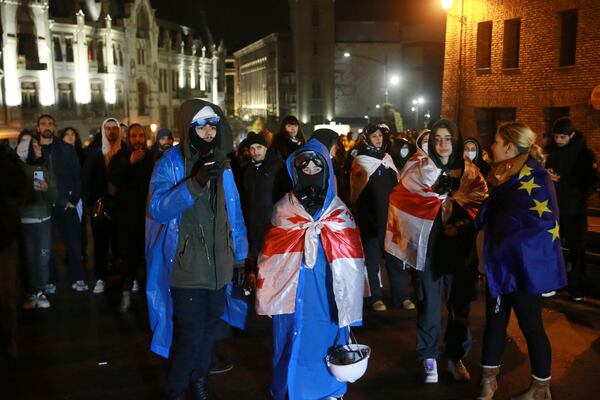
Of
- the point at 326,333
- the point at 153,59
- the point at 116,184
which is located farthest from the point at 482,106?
the point at 153,59

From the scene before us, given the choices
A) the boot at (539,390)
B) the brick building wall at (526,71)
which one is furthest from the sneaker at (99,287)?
the brick building wall at (526,71)

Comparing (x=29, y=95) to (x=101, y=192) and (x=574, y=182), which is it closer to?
(x=101, y=192)

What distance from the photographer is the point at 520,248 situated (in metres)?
5.04

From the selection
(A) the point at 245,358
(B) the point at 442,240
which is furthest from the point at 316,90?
(B) the point at 442,240

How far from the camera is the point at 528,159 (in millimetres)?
5160

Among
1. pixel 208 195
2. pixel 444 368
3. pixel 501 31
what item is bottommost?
pixel 444 368

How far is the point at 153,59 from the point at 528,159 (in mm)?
64158

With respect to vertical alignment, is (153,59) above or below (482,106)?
above

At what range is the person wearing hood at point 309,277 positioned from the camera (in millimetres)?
5035

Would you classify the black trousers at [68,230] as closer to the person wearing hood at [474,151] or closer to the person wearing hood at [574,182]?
the person wearing hood at [474,151]

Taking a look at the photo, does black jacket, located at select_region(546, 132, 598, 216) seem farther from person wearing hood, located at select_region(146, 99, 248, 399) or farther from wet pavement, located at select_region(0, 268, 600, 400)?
person wearing hood, located at select_region(146, 99, 248, 399)

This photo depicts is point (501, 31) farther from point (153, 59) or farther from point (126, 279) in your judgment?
point (153, 59)

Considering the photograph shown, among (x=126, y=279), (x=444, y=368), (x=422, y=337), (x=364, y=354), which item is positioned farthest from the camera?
(x=126, y=279)

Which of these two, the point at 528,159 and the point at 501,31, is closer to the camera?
the point at 528,159
